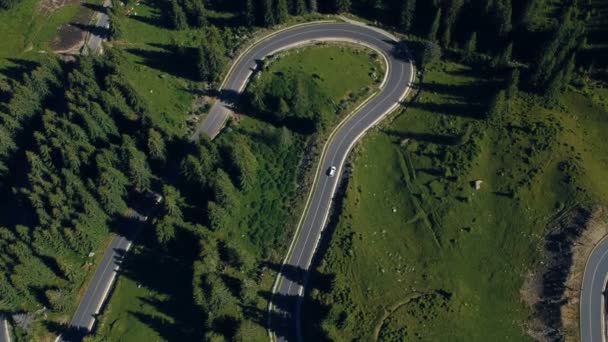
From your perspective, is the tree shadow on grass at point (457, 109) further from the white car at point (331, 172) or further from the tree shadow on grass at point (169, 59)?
the tree shadow on grass at point (169, 59)

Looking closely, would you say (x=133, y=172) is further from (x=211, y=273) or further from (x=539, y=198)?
(x=539, y=198)

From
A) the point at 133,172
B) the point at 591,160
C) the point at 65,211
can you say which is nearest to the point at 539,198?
the point at 591,160

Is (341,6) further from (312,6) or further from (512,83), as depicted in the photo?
(512,83)

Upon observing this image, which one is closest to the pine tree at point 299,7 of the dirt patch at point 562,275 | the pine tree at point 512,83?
the pine tree at point 512,83

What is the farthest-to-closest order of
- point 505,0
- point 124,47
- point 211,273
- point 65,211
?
point 124,47 → point 505,0 → point 65,211 → point 211,273

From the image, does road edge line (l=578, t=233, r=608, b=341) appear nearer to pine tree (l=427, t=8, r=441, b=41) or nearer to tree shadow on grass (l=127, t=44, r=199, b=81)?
pine tree (l=427, t=8, r=441, b=41)
